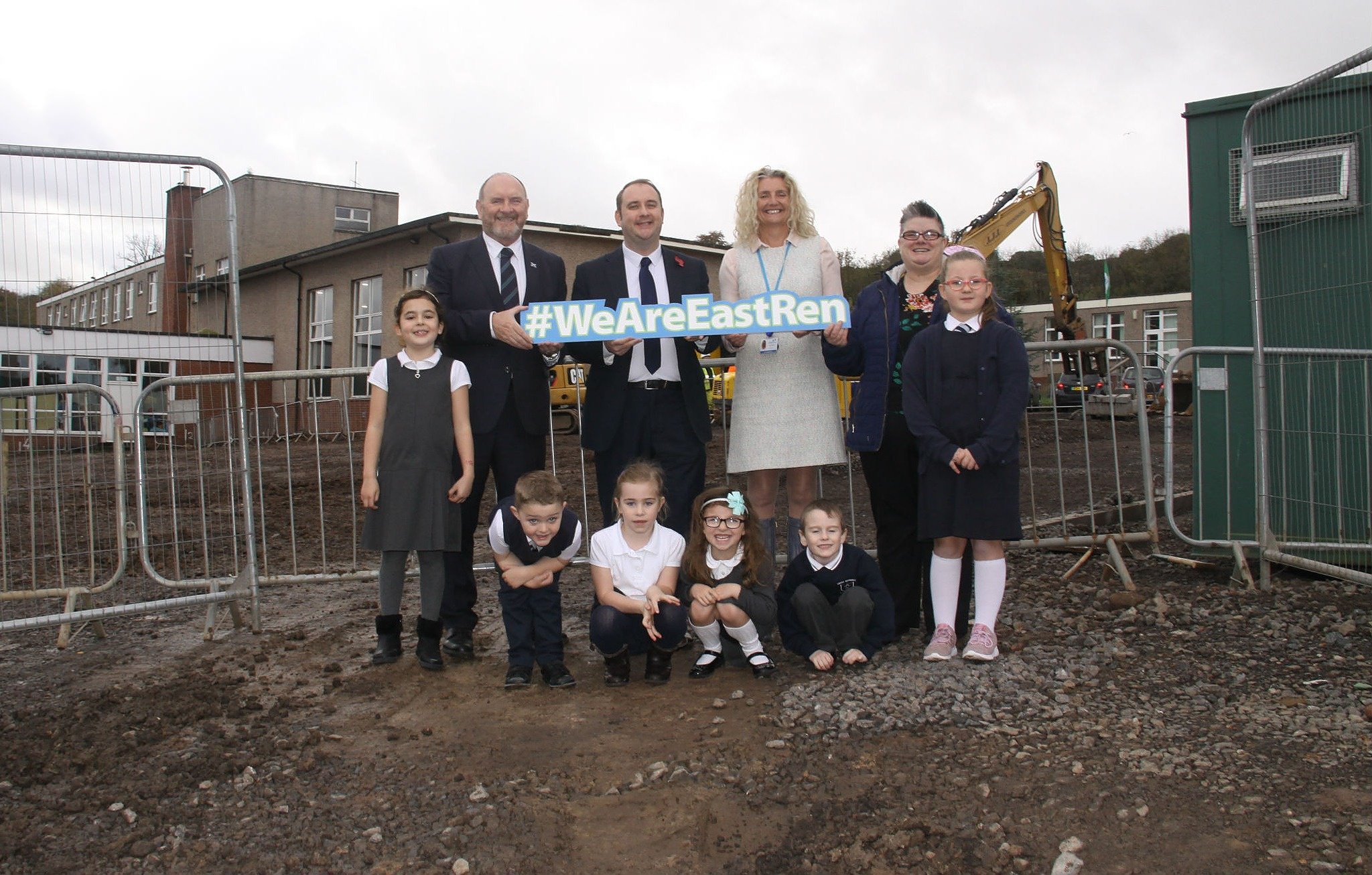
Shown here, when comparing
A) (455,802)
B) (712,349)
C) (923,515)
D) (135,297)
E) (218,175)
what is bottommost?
(455,802)

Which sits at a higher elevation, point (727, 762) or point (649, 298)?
point (649, 298)

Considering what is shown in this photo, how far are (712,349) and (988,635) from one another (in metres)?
1.83

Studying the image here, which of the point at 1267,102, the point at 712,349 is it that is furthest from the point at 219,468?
the point at 1267,102

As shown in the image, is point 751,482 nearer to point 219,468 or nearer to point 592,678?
point 592,678

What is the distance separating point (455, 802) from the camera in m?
3.06

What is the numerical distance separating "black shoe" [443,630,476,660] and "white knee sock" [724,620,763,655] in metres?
1.21

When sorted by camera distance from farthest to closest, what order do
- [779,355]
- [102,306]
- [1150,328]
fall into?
[1150,328] < [102,306] < [779,355]

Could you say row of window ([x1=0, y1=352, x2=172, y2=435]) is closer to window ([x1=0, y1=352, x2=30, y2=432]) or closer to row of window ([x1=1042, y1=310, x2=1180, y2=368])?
window ([x1=0, y1=352, x2=30, y2=432])

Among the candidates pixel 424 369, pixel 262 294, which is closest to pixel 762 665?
pixel 424 369

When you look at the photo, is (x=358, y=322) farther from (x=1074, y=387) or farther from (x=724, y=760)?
(x=724, y=760)

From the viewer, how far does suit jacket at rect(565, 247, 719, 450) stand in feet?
14.8

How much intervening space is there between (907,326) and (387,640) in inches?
107

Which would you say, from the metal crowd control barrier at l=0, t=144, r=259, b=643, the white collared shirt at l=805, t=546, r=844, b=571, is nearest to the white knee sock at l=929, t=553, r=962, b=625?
the white collared shirt at l=805, t=546, r=844, b=571

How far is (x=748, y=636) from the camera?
14.1ft
